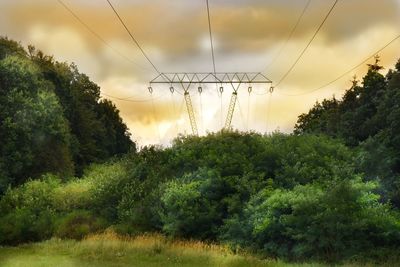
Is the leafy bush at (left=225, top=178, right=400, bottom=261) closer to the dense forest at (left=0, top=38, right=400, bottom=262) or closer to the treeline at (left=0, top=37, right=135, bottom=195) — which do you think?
the dense forest at (left=0, top=38, right=400, bottom=262)

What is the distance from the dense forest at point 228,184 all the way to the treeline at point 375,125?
0.35 ft

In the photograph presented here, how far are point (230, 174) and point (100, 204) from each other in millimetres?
11829

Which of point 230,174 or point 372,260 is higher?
point 230,174

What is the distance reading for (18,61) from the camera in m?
56.8

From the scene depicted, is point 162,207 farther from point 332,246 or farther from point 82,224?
point 332,246

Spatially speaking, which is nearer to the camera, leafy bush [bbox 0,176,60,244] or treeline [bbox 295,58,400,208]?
treeline [bbox 295,58,400,208]

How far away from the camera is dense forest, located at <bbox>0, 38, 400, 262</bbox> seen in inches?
1286

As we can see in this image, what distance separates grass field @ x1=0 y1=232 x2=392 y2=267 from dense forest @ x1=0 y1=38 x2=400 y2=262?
2107 mm

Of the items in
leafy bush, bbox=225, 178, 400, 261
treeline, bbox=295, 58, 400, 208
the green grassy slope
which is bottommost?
the green grassy slope

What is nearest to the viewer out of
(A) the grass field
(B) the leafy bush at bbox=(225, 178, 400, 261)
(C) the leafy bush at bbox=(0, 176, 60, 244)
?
(A) the grass field

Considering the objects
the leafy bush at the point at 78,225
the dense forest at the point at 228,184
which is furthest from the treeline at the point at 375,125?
the leafy bush at the point at 78,225

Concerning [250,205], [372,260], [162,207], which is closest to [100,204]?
[162,207]

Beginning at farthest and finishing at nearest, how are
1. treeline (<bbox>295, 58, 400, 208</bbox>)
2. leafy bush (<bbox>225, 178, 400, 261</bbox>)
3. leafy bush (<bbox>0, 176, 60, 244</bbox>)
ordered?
leafy bush (<bbox>0, 176, 60, 244</bbox>), treeline (<bbox>295, 58, 400, 208</bbox>), leafy bush (<bbox>225, 178, 400, 261</bbox>)

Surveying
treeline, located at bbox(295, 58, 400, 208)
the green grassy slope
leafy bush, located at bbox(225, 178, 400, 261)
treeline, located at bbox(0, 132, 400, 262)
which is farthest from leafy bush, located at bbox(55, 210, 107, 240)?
treeline, located at bbox(295, 58, 400, 208)
